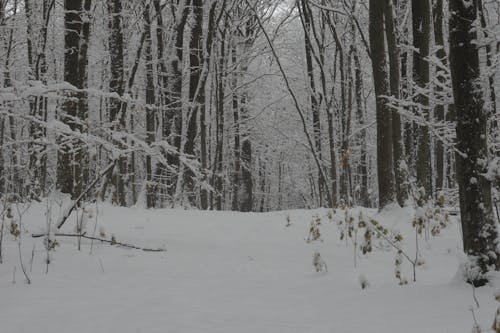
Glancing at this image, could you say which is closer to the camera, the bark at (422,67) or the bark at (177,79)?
the bark at (422,67)

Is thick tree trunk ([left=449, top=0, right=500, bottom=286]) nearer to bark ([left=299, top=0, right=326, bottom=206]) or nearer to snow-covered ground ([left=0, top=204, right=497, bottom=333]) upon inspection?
snow-covered ground ([left=0, top=204, right=497, bottom=333])

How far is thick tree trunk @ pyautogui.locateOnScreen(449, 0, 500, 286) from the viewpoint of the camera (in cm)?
288

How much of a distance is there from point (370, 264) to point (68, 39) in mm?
7861

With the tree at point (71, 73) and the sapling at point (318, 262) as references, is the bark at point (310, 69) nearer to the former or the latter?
the tree at point (71, 73)

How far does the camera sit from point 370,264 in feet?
14.0

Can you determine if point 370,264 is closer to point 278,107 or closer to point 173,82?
point 173,82

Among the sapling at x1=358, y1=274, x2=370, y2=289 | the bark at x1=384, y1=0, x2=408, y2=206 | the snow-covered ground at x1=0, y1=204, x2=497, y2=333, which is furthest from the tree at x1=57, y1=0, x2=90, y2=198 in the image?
the sapling at x1=358, y1=274, x2=370, y2=289

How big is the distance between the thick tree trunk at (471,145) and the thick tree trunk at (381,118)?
16.4ft

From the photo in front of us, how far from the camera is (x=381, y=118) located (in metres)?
8.26

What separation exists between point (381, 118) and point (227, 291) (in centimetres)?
599

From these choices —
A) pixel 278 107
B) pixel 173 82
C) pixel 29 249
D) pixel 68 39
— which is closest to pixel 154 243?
pixel 29 249

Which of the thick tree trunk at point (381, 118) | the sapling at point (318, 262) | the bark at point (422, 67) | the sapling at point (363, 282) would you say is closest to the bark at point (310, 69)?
the bark at point (422, 67)

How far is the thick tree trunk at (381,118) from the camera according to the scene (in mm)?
8172

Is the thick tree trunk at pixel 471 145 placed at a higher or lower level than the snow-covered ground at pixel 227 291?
higher
